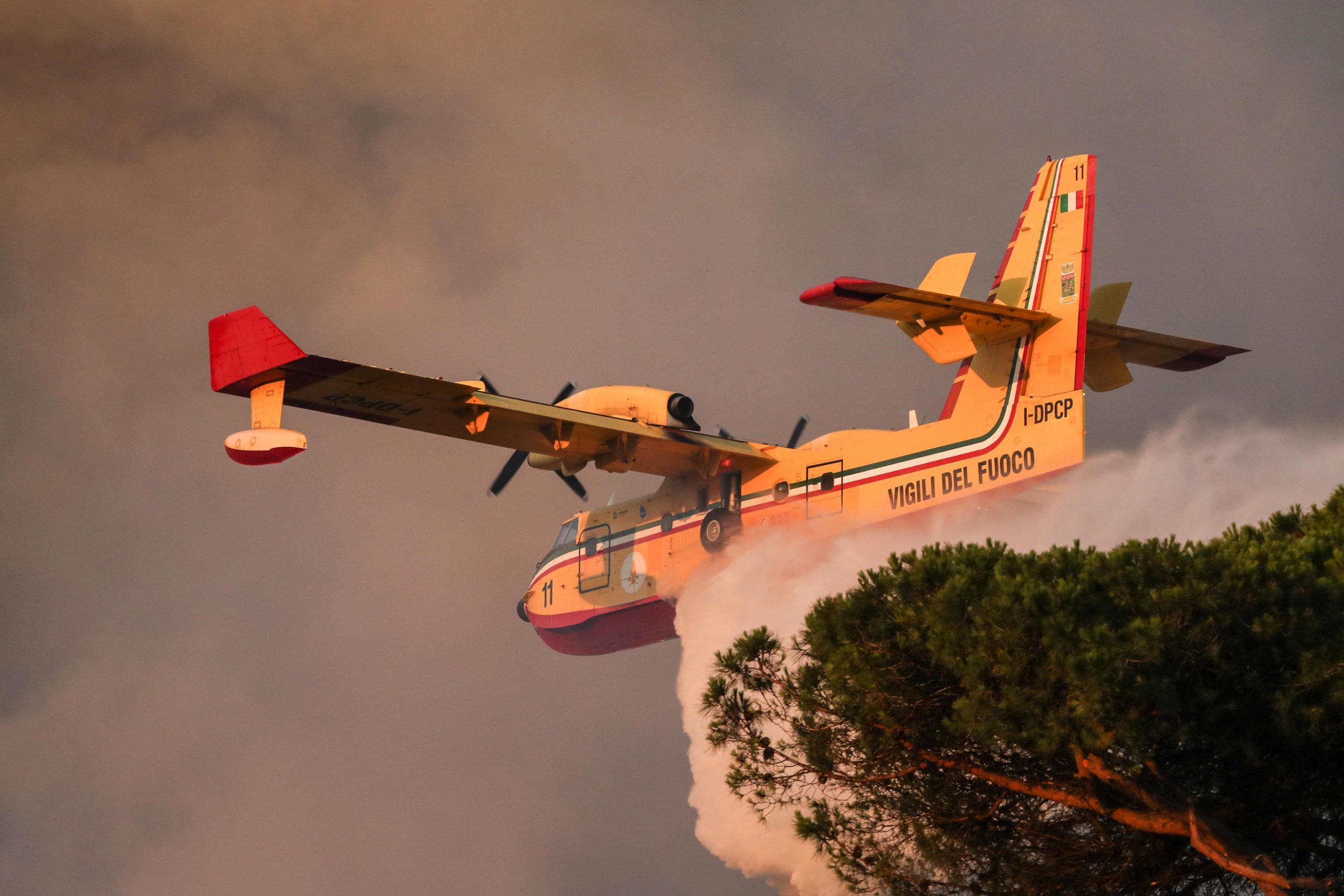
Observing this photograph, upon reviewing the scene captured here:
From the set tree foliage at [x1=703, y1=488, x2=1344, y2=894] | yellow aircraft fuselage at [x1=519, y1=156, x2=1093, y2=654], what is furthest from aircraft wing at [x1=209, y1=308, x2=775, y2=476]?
tree foliage at [x1=703, y1=488, x2=1344, y2=894]

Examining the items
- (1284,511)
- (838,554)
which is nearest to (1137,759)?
(1284,511)

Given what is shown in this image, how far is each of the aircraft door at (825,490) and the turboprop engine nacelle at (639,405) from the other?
204 centimetres

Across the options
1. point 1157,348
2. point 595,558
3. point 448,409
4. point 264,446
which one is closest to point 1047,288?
point 1157,348

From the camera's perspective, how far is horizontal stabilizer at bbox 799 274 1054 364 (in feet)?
63.4

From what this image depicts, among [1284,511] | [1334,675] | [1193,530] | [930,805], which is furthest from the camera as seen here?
[1193,530]

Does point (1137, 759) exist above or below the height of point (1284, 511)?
below

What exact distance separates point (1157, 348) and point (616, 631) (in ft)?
34.3

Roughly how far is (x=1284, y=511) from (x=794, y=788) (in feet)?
20.4

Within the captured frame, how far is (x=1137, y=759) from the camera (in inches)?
558

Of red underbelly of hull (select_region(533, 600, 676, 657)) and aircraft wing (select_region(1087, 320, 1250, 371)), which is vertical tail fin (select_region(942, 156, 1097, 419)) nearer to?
aircraft wing (select_region(1087, 320, 1250, 371))

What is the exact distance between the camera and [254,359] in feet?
69.4

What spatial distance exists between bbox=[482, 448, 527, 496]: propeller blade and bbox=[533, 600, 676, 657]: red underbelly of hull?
10.9 ft

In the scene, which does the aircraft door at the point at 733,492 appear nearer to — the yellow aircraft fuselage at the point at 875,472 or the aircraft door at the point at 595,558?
the yellow aircraft fuselage at the point at 875,472

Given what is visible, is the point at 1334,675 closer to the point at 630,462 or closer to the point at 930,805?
the point at 930,805
